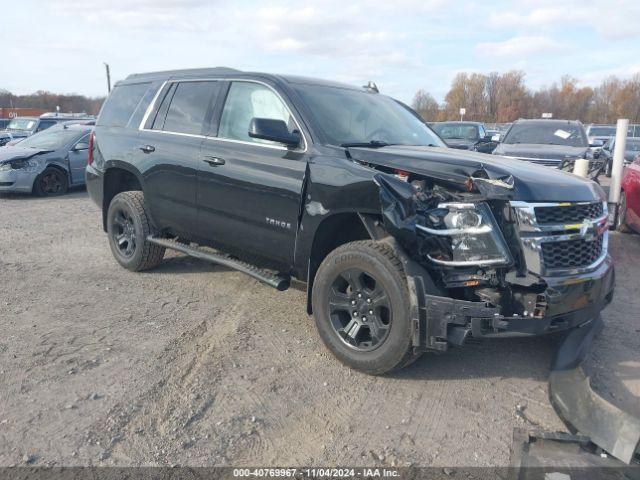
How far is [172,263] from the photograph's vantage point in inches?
253

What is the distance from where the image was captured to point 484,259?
11.0ft

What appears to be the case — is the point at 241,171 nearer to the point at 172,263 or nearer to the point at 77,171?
the point at 172,263

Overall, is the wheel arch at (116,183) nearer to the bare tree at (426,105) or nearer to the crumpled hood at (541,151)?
the crumpled hood at (541,151)

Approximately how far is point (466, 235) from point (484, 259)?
0.58 feet

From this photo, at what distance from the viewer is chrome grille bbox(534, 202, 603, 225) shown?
3436mm

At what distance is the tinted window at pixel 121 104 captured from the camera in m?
5.97

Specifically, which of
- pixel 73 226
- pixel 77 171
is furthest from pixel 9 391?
pixel 77 171

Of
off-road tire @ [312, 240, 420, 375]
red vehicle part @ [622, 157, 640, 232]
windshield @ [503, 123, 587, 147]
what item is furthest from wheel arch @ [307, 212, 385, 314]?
A: windshield @ [503, 123, 587, 147]

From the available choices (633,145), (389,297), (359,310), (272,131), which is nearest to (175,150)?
(272,131)

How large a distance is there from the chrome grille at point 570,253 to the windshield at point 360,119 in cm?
156

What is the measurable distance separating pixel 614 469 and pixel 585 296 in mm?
1118

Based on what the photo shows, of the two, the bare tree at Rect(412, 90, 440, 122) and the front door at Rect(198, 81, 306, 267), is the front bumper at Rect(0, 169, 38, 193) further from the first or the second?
the bare tree at Rect(412, 90, 440, 122)

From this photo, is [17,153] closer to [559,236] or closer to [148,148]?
[148,148]

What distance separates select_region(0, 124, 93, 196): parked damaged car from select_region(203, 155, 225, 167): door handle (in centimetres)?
813
